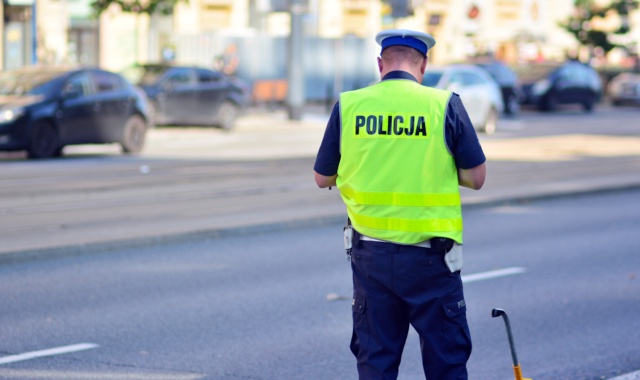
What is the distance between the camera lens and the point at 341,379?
6.21 metres

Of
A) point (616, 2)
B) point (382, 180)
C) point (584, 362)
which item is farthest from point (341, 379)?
point (616, 2)

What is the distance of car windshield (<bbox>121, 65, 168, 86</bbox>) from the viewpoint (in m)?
26.3

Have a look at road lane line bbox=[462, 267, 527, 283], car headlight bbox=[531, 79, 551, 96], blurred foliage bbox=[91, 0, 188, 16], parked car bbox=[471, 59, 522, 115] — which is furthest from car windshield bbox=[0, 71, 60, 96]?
car headlight bbox=[531, 79, 551, 96]

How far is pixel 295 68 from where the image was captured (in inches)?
1219

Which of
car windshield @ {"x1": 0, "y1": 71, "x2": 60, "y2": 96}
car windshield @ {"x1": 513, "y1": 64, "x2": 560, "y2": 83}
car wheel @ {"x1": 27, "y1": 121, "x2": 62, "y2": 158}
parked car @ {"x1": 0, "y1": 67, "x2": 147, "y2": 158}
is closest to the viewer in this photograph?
parked car @ {"x1": 0, "y1": 67, "x2": 147, "y2": 158}

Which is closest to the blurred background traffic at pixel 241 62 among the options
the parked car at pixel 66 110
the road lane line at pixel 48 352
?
the parked car at pixel 66 110

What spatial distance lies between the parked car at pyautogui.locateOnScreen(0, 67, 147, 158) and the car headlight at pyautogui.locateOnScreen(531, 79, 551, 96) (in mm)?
19927

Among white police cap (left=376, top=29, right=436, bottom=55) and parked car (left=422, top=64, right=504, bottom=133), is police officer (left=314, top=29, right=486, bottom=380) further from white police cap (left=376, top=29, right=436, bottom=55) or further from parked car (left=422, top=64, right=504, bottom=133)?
parked car (left=422, top=64, right=504, bottom=133)

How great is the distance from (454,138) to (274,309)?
151 inches

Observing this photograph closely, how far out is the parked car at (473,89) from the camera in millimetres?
26131

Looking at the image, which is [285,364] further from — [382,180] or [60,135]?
[60,135]

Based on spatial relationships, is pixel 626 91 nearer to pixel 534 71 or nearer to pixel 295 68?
pixel 534 71

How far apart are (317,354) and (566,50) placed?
145ft

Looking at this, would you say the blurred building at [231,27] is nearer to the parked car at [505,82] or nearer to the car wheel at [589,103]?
the parked car at [505,82]
